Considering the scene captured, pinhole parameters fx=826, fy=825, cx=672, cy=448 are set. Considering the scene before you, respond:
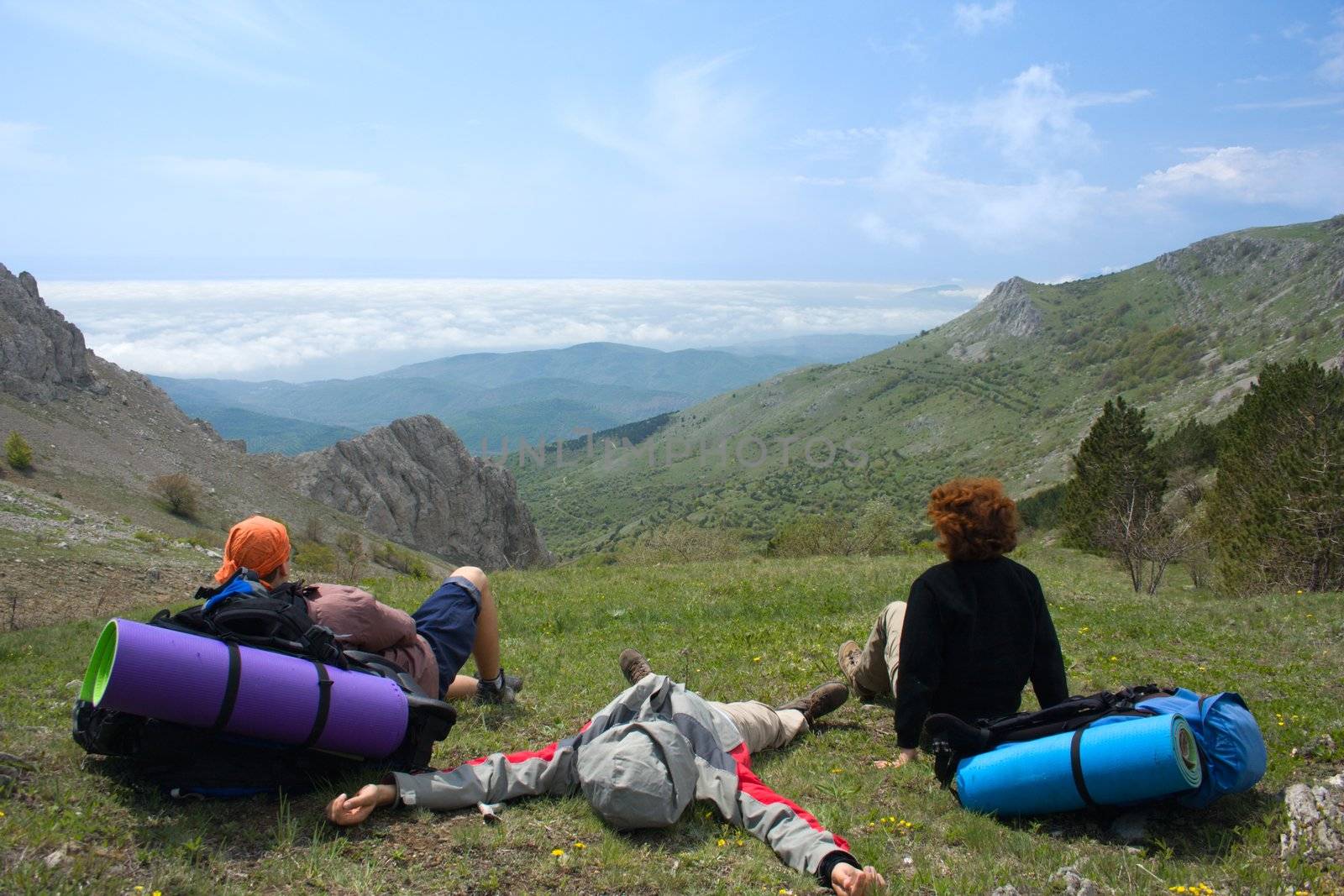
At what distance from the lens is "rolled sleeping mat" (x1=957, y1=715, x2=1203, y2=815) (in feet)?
15.9

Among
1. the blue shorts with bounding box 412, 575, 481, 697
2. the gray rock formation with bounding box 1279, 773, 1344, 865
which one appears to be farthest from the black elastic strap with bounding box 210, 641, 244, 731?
the gray rock formation with bounding box 1279, 773, 1344, 865

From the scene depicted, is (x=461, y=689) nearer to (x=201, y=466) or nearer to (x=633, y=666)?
(x=633, y=666)

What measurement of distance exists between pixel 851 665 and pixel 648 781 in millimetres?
3742

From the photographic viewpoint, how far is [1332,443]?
2677cm

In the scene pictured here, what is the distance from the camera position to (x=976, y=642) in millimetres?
5965

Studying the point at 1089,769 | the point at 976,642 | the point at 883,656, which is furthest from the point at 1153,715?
the point at 883,656

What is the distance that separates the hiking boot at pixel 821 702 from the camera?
7.16 m

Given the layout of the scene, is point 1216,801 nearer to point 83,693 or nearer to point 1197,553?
point 83,693

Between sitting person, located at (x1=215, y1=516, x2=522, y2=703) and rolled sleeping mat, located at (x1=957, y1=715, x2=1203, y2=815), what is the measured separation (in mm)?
3950

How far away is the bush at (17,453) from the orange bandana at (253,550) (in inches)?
1653

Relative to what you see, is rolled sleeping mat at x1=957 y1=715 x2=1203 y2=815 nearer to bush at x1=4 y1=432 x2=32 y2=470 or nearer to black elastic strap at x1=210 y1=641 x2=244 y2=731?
black elastic strap at x1=210 y1=641 x2=244 y2=731

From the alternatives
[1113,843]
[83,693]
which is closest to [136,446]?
[83,693]

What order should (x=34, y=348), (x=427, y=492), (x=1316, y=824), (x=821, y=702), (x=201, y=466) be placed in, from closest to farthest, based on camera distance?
1. (x=1316, y=824)
2. (x=821, y=702)
3. (x=34, y=348)
4. (x=201, y=466)
5. (x=427, y=492)

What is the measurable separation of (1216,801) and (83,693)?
6.92 m
